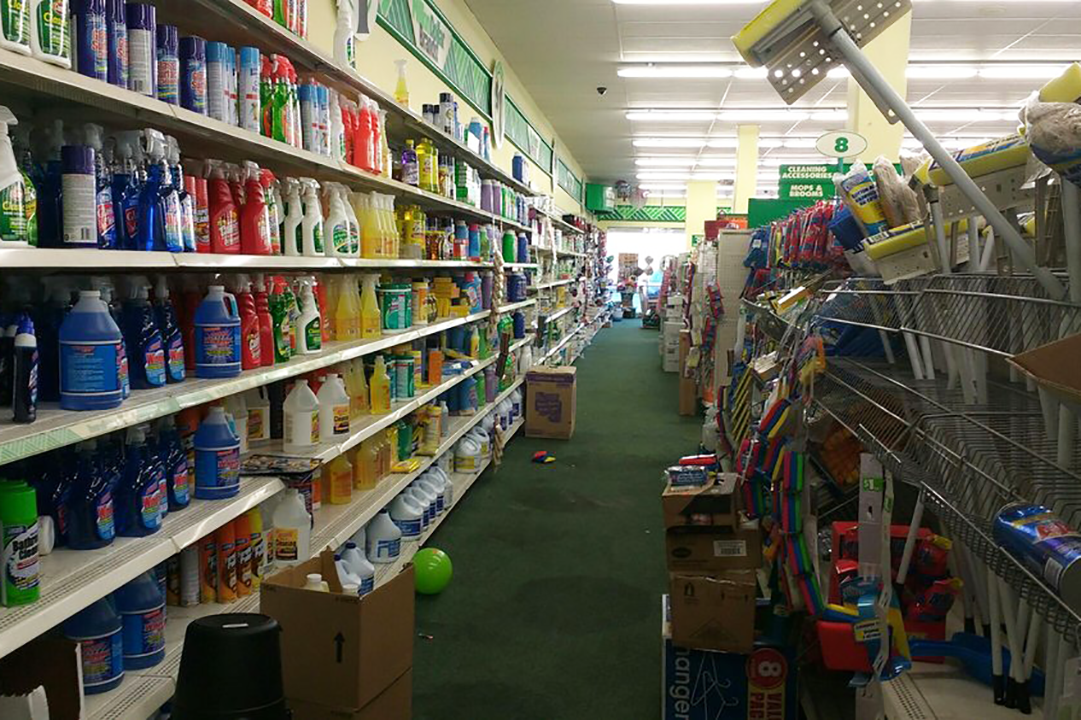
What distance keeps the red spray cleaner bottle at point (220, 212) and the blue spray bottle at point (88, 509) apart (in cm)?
75

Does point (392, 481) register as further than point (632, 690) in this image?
Yes

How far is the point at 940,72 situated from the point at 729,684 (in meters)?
8.35

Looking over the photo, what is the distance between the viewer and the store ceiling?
6.89 meters

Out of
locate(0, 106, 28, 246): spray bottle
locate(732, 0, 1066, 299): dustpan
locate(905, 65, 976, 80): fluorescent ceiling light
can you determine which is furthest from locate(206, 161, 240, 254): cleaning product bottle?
locate(905, 65, 976, 80): fluorescent ceiling light

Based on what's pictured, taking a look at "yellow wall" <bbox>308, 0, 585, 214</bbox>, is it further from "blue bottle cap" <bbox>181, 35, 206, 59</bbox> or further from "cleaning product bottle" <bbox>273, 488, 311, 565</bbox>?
"cleaning product bottle" <bbox>273, 488, 311, 565</bbox>

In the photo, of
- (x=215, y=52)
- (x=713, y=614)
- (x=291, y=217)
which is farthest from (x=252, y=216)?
(x=713, y=614)

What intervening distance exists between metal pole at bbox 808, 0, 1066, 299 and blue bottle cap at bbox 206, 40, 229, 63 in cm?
164

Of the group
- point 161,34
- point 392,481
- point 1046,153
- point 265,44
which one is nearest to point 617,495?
point 392,481

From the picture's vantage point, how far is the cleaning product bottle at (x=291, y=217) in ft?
9.52

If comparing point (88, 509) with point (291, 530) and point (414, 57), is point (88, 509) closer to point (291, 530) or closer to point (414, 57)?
point (291, 530)

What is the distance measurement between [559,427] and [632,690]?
4.43m

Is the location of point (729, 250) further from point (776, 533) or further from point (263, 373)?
point (263, 373)

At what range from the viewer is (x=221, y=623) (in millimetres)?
1888

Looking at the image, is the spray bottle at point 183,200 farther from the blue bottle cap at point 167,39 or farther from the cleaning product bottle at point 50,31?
the cleaning product bottle at point 50,31
